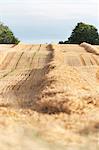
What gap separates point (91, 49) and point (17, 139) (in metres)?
29.0

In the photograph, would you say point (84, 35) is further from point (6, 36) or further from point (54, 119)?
point (54, 119)

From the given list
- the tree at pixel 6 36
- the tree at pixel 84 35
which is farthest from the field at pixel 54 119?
the tree at pixel 6 36

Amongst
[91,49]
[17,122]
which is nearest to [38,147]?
[17,122]

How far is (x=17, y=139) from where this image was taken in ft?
21.6

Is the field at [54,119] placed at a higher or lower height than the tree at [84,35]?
higher

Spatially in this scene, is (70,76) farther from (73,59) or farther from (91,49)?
(91,49)

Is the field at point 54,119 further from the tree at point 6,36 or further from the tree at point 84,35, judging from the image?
the tree at point 6,36

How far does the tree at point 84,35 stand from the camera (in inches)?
2804

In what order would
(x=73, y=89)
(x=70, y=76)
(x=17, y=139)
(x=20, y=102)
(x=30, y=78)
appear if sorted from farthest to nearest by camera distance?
(x=30, y=78), (x=70, y=76), (x=20, y=102), (x=73, y=89), (x=17, y=139)

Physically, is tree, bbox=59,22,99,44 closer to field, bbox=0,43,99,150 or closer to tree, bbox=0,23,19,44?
tree, bbox=0,23,19,44

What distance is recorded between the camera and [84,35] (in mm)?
71875

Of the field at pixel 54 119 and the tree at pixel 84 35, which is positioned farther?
the tree at pixel 84 35

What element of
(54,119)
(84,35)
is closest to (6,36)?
(84,35)

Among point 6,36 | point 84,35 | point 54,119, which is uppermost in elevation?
point 54,119
